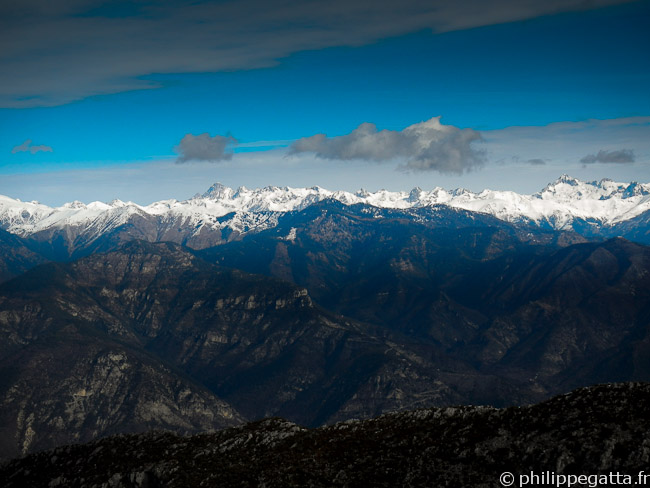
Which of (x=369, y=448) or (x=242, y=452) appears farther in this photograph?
(x=242, y=452)

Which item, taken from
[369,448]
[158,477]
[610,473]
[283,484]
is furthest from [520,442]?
[158,477]

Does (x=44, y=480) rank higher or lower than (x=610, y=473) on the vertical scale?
lower

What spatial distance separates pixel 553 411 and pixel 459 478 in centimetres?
2107

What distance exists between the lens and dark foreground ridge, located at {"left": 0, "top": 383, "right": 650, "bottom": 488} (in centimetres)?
8356

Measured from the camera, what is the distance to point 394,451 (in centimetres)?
10369

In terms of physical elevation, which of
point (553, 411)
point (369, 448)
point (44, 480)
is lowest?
point (44, 480)

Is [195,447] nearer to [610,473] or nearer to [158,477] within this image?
[158,477]

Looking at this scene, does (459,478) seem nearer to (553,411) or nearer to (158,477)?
(553,411)

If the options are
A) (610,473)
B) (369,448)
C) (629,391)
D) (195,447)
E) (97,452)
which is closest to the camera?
(610,473)

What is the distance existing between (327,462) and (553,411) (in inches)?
1630

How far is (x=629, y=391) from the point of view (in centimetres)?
9350

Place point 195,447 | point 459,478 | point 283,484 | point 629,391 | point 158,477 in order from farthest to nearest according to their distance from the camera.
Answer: point 195,447, point 158,477, point 283,484, point 629,391, point 459,478

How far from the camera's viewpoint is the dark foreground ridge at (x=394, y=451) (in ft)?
274

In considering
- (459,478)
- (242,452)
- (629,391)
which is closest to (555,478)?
(459,478)
